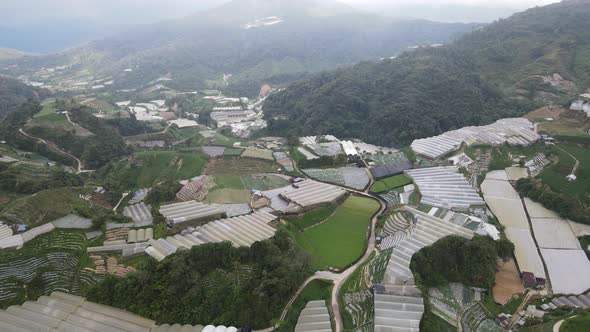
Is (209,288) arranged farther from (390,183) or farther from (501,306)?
(390,183)

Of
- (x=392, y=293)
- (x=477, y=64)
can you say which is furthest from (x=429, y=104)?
(x=392, y=293)

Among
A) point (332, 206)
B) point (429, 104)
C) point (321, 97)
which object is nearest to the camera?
point (332, 206)

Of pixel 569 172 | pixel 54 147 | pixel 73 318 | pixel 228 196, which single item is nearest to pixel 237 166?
pixel 228 196

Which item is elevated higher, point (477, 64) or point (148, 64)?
point (477, 64)

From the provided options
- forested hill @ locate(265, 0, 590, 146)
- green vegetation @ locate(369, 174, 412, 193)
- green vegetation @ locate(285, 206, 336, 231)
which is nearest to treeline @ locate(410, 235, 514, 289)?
green vegetation @ locate(285, 206, 336, 231)

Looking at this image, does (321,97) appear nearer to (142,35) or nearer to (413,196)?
(413,196)

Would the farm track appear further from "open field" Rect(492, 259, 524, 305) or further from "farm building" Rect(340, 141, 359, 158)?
"open field" Rect(492, 259, 524, 305)
